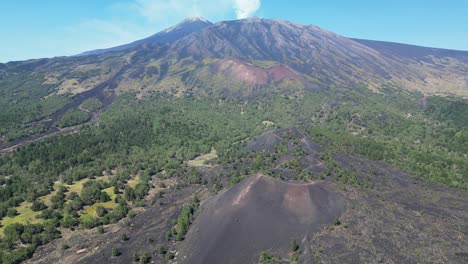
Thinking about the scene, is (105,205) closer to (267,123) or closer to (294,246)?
(294,246)

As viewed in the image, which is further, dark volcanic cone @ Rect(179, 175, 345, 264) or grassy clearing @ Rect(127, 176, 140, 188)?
grassy clearing @ Rect(127, 176, 140, 188)

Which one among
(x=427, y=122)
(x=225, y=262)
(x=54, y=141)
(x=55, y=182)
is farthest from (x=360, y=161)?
(x=54, y=141)

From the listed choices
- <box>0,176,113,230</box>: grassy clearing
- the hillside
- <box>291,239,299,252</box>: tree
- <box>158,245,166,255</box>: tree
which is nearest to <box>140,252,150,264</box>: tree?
the hillside

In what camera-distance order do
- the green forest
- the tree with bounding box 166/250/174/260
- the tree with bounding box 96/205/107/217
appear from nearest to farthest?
1. the tree with bounding box 166/250/174/260
2. the tree with bounding box 96/205/107/217
3. the green forest

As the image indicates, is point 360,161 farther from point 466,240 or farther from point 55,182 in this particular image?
point 55,182

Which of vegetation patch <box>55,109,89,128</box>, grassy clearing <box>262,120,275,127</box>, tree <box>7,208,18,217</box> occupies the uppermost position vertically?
vegetation patch <box>55,109,89,128</box>

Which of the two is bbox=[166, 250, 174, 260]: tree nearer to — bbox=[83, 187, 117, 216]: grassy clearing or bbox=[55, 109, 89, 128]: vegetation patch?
bbox=[83, 187, 117, 216]: grassy clearing

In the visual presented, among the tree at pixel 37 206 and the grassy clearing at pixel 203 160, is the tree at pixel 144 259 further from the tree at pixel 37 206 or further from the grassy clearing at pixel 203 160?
the grassy clearing at pixel 203 160
